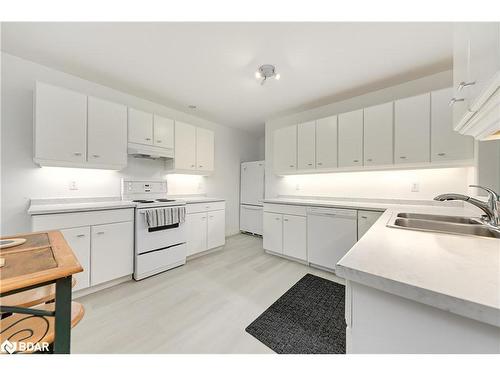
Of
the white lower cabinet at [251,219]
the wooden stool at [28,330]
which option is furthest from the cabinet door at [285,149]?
the wooden stool at [28,330]

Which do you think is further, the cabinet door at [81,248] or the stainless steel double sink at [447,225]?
the cabinet door at [81,248]

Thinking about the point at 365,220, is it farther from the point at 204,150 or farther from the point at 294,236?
the point at 204,150

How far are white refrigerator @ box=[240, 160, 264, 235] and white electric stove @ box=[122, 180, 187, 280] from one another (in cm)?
179

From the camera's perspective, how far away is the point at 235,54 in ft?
6.23

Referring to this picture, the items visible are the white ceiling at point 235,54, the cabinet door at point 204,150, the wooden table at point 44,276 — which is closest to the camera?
the wooden table at point 44,276

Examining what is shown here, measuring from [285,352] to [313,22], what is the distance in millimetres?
2437

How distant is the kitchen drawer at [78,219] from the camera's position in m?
1.73

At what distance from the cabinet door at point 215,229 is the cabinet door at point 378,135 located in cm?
238

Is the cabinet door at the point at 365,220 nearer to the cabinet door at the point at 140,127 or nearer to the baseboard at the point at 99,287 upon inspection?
the baseboard at the point at 99,287

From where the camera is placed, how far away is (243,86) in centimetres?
254

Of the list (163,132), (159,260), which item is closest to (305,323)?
(159,260)

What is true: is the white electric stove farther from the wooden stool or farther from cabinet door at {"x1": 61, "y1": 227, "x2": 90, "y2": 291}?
the wooden stool
